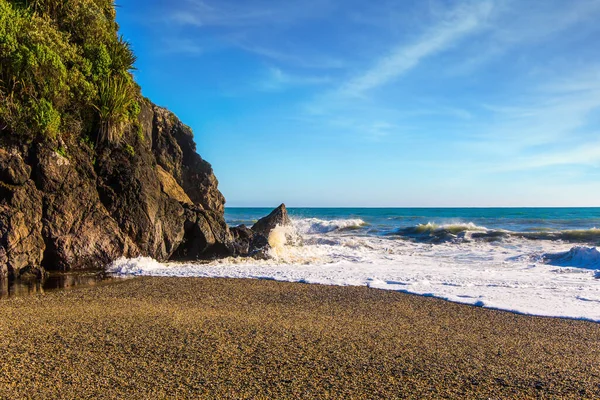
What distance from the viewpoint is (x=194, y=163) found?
23.4 meters

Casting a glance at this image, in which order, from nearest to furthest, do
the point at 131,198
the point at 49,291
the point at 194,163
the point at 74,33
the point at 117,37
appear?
the point at 49,291
the point at 131,198
the point at 74,33
the point at 117,37
the point at 194,163

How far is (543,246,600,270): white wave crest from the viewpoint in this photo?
15.1 meters

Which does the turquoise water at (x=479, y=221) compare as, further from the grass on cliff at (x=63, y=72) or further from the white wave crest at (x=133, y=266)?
the grass on cliff at (x=63, y=72)

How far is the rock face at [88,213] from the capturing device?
11040 mm

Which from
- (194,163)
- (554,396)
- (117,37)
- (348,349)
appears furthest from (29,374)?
(194,163)

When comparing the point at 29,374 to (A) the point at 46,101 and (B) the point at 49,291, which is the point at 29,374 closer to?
(B) the point at 49,291

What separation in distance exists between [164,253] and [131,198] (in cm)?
200

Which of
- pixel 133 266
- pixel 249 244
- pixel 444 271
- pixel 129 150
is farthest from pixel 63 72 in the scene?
pixel 444 271

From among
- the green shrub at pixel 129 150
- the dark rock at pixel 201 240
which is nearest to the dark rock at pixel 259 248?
the dark rock at pixel 201 240

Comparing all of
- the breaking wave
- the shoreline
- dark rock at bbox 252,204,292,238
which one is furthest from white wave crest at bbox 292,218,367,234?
the shoreline

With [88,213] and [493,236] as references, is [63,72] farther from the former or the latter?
[493,236]

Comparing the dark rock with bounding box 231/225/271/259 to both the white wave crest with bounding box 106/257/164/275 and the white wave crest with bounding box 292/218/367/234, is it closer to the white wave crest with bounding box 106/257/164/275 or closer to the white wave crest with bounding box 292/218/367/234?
the white wave crest with bounding box 106/257/164/275

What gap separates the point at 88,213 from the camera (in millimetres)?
12320

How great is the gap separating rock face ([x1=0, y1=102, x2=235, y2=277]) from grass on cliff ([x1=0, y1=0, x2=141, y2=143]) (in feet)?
1.86
